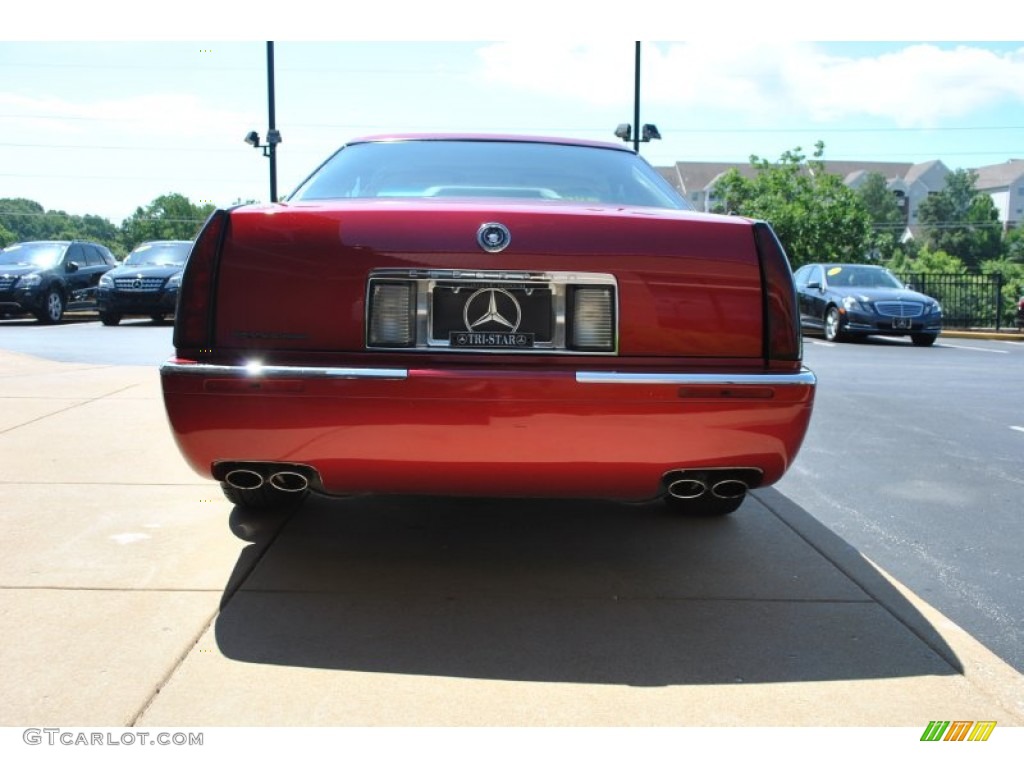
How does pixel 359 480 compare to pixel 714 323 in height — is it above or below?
below

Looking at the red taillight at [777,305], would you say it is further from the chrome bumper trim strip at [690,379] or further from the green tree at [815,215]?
the green tree at [815,215]

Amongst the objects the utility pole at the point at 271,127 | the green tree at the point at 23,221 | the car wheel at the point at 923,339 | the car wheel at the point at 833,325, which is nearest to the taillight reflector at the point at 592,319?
the car wheel at the point at 833,325

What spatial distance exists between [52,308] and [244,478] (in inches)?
611

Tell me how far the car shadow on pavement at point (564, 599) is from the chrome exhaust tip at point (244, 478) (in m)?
0.38

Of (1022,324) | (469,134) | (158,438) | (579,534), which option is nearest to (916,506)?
(579,534)

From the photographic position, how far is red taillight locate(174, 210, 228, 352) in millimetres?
2890

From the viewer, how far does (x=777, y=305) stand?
9.76 ft

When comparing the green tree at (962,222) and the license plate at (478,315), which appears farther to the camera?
the green tree at (962,222)

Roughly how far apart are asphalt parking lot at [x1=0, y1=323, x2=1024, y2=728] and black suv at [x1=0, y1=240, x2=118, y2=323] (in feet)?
43.7

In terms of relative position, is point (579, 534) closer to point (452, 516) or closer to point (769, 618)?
point (452, 516)

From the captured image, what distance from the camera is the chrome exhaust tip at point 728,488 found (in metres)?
3.03

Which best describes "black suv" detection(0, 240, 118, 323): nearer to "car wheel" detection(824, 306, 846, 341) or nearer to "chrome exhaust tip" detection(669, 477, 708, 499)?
"car wheel" detection(824, 306, 846, 341)

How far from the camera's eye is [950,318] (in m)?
22.8

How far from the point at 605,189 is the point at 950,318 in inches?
843
